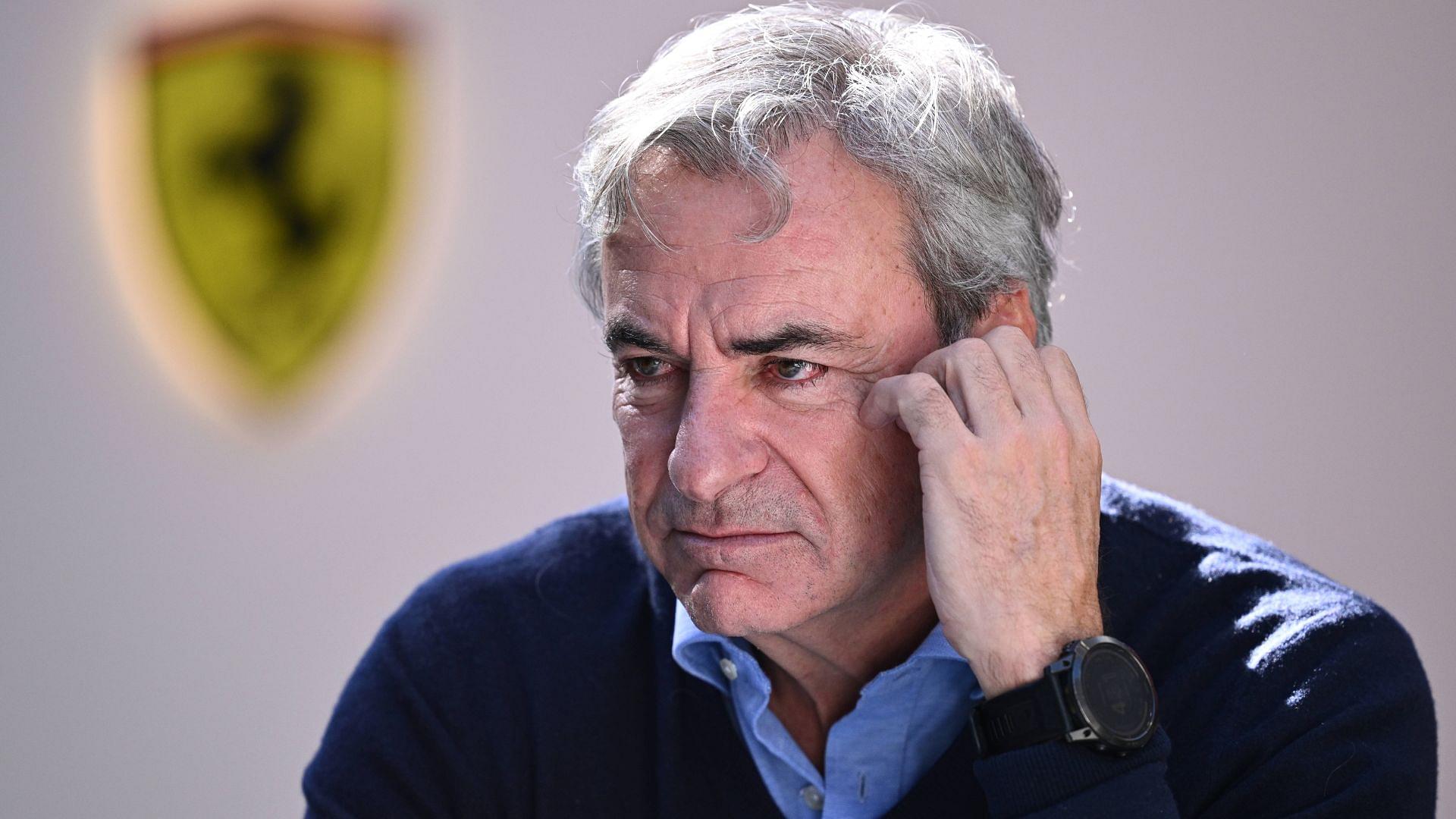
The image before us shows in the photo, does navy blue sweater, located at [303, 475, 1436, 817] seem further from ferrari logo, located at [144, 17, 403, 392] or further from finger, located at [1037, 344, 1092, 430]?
ferrari logo, located at [144, 17, 403, 392]

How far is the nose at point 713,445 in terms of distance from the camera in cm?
142

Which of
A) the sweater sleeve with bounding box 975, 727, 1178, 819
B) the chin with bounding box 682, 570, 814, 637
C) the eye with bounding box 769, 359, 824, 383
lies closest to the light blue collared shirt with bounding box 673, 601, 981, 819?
the chin with bounding box 682, 570, 814, 637

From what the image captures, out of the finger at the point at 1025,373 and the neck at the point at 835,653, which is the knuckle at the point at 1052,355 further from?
the neck at the point at 835,653

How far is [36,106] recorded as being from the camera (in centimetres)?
294

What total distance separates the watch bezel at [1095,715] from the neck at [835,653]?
0.28m

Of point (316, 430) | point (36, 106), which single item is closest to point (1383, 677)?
point (316, 430)

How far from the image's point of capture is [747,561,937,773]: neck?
159 centimetres

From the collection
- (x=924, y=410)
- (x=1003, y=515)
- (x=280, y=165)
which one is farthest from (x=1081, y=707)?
(x=280, y=165)

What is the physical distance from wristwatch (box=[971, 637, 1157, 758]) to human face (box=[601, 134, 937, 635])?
22 centimetres

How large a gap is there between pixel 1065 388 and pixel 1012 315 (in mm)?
218

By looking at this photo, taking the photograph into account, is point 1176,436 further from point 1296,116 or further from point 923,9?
point 923,9

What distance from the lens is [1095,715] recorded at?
1.29 meters

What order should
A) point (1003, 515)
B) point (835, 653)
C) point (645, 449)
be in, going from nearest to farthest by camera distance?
point (1003, 515)
point (645, 449)
point (835, 653)

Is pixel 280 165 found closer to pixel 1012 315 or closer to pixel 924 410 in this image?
pixel 1012 315
